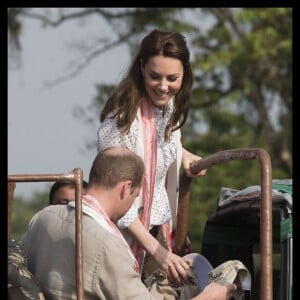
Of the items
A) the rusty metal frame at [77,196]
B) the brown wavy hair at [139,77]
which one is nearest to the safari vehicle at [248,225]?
the rusty metal frame at [77,196]

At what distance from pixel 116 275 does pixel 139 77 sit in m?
1.11

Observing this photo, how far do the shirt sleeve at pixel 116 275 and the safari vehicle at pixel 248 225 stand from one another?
0.11m

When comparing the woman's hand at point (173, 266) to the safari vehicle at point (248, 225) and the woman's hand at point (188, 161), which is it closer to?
the safari vehicle at point (248, 225)

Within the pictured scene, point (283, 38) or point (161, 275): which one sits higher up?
point (283, 38)

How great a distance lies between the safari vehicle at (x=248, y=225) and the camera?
3.96m

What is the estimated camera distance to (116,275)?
3.92m

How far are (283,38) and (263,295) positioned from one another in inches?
461

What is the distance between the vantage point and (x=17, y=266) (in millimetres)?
3992

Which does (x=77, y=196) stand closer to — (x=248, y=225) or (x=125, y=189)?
(x=125, y=189)

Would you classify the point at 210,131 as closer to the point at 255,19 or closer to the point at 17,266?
the point at 255,19

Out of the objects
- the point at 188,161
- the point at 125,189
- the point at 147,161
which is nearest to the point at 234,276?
the point at 125,189
